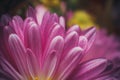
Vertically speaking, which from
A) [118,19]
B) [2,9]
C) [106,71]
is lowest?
[106,71]

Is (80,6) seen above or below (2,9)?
above

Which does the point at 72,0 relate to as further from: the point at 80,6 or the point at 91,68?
the point at 91,68

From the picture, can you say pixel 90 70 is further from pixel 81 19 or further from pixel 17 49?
pixel 81 19

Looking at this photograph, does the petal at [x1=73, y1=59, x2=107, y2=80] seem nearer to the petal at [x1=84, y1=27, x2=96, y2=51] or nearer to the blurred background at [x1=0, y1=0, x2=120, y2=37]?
the petal at [x1=84, y1=27, x2=96, y2=51]

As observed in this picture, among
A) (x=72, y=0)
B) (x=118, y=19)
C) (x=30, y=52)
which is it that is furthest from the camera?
(x=118, y=19)

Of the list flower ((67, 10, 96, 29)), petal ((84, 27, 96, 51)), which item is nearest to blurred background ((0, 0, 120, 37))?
flower ((67, 10, 96, 29))

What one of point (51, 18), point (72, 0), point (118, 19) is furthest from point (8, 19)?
point (118, 19)

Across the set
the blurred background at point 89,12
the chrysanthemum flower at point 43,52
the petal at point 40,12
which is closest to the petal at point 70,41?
the chrysanthemum flower at point 43,52

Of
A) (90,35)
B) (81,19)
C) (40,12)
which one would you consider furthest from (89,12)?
(90,35)

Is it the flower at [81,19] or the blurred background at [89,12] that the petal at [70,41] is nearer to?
the blurred background at [89,12]
